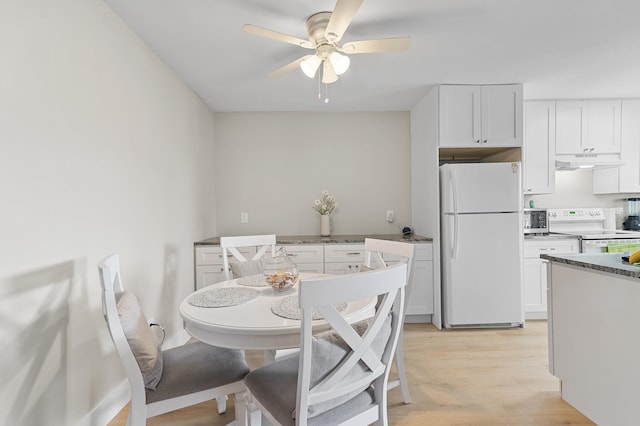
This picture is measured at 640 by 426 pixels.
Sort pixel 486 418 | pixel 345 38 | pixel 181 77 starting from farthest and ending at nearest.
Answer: pixel 181 77
pixel 345 38
pixel 486 418

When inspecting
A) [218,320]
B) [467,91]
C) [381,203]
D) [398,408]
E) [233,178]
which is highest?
[467,91]

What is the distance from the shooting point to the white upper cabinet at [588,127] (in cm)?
354

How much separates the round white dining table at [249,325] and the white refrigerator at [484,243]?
1.93 m

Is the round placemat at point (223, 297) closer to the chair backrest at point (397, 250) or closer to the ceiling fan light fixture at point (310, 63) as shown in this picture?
the chair backrest at point (397, 250)

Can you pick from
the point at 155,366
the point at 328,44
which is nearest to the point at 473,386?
the point at 155,366

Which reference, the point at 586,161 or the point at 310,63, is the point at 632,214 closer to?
the point at 586,161

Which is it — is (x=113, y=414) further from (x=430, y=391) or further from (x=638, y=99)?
(x=638, y=99)

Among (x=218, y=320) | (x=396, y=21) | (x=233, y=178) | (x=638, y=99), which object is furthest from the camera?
(x=233, y=178)

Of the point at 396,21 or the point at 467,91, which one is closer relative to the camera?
the point at 396,21

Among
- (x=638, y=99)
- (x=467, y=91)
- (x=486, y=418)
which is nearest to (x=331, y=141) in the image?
(x=467, y=91)

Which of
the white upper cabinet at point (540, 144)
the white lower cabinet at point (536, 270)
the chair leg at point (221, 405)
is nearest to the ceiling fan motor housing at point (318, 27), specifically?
the chair leg at point (221, 405)

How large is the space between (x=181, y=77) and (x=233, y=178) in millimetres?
1299

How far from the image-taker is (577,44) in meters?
2.38

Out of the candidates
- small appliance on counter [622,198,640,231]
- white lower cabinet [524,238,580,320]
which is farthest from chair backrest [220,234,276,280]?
small appliance on counter [622,198,640,231]
